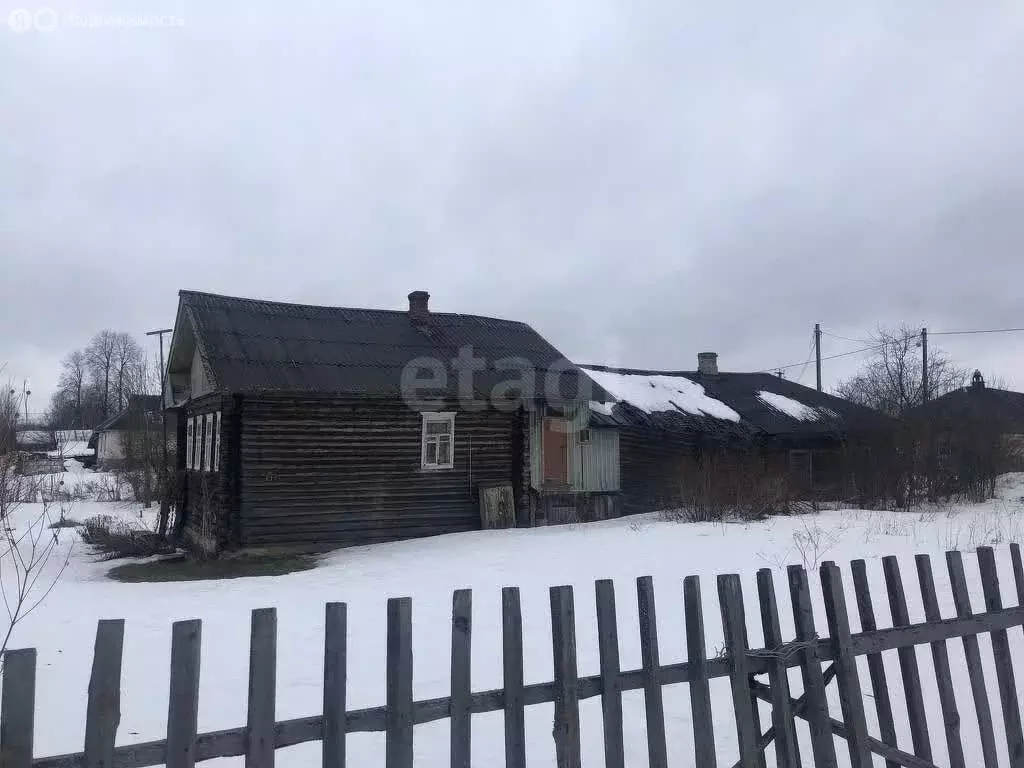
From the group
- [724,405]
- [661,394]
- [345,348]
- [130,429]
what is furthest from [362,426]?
[130,429]

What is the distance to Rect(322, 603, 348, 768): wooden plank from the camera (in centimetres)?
240

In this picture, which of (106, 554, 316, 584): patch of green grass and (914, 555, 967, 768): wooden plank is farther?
(106, 554, 316, 584): patch of green grass

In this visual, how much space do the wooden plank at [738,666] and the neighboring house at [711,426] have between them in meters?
12.7

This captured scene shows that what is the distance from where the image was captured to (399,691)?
2.50 meters

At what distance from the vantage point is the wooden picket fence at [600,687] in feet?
7.18

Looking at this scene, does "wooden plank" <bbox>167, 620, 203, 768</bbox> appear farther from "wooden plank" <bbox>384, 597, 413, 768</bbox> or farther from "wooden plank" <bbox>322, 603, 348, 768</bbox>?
"wooden plank" <bbox>384, 597, 413, 768</bbox>

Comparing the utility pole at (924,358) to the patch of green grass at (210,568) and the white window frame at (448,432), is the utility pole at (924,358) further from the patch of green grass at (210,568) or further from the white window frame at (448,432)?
the patch of green grass at (210,568)

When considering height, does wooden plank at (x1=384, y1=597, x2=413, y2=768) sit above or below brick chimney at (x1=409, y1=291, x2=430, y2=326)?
below

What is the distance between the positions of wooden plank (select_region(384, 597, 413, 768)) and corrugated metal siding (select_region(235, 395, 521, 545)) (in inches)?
469

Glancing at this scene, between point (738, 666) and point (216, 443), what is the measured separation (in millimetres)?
13242

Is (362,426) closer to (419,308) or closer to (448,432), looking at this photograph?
(448,432)

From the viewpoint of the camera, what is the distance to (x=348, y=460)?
1452 centimetres

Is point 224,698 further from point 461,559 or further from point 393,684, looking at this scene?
point 461,559

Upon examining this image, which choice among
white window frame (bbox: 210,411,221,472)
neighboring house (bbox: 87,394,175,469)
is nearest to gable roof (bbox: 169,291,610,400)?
white window frame (bbox: 210,411,221,472)
